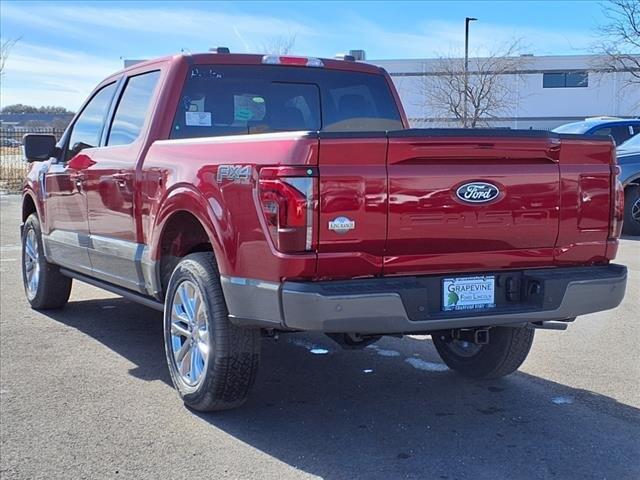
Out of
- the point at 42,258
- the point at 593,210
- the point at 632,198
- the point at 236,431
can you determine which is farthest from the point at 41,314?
the point at 632,198

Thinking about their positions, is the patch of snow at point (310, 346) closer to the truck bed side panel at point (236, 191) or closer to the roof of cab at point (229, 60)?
the truck bed side panel at point (236, 191)

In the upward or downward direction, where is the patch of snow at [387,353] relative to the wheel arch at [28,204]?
downward

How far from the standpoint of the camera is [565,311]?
398 cm

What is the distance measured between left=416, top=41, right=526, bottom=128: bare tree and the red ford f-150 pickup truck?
97.0ft

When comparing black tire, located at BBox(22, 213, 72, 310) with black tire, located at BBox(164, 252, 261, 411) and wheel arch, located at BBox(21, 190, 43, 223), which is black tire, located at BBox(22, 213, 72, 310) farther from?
black tire, located at BBox(164, 252, 261, 411)

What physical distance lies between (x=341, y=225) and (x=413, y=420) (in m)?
1.42

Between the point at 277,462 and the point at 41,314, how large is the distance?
400 centimetres

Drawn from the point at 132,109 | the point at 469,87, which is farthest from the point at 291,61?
the point at 469,87

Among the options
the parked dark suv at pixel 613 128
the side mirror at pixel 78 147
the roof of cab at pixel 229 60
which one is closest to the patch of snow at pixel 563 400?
the roof of cab at pixel 229 60

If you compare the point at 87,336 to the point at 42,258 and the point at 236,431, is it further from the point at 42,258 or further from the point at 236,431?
the point at 236,431

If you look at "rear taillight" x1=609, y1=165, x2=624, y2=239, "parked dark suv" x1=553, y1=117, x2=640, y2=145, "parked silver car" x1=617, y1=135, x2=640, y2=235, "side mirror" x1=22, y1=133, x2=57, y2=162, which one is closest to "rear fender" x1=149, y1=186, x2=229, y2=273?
"rear taillight" x1=609, y1=165, x2=624, y2=239

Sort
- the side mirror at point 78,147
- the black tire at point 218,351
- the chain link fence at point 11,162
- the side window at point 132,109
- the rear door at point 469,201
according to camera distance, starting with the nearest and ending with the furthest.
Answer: the rear door at point 469,201, the black tire at point 218,351, the side window at point 132,109, the side mirror at point 78,147, the chain link fence at point 11,162

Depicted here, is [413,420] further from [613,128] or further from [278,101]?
[613,128]

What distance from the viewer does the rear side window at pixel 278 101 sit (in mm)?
5090
